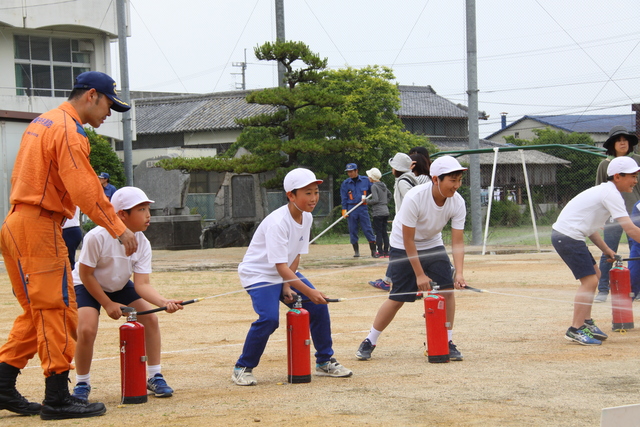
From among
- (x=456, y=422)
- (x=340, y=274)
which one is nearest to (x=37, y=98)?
(x=340, y=274)

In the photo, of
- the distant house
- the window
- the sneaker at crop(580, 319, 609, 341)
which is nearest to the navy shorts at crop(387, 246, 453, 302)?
the sneaker at crop(580, 319, 609, 341)

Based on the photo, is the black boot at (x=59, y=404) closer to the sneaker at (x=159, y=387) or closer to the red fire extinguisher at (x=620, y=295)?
the sneaker at (x=159, y=387)

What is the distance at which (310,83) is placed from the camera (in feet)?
71.1

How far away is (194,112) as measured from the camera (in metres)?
37.4

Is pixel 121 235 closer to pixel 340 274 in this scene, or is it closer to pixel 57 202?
pixel 57 202

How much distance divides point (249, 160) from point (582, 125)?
38.7 meters

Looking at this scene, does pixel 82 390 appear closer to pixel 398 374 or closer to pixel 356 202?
pixel 398 374

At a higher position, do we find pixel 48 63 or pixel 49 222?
pixel 48 63

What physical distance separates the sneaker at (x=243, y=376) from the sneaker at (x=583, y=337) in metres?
2.90

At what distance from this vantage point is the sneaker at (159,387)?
16.1 feet

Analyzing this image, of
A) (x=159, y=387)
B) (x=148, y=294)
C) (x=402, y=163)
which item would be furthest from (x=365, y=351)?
(x=402, y=163)

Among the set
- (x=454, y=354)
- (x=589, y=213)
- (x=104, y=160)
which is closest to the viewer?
(x=454, y=354)

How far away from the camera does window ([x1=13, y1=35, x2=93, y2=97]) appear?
90.6 ft

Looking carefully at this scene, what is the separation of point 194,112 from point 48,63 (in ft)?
32.8
